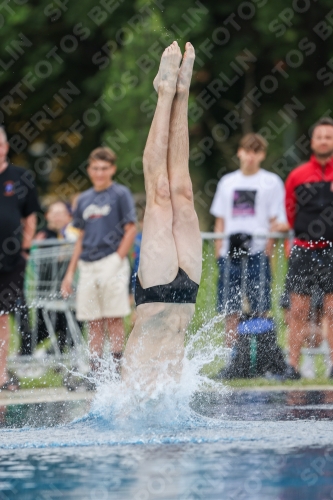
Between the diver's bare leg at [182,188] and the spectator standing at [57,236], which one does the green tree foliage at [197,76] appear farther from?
the diver's bare leg at [182,188]

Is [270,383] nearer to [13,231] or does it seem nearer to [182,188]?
[13,231]

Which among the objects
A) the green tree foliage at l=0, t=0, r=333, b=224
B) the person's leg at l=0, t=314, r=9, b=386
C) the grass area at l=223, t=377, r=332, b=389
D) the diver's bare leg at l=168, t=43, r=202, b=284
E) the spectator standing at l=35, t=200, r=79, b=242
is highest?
the green tree foliage at l=0, t=0, r=333, b=224

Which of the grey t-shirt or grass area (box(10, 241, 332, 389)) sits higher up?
the grey t-shirt

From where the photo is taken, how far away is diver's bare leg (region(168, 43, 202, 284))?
6793 millimetres

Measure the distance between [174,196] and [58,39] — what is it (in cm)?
1408

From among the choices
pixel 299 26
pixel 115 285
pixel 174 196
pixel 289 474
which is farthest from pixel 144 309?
pixel 299 26

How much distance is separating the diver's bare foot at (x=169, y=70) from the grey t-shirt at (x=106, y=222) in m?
3.58

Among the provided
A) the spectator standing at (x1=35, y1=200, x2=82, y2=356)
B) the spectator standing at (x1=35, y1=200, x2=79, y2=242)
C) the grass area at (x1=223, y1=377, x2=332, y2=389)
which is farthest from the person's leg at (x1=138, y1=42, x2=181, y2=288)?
the spectator standing at (x1=35, y1=200, x2=79, y2=242)

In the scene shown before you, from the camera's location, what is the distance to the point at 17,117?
2111 cm

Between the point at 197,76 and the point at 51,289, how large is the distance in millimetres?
9135

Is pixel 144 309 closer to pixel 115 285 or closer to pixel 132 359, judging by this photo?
pixel 132 359

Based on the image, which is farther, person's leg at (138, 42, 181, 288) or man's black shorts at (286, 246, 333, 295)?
man's black shorts at (286, 246, 333, 295)

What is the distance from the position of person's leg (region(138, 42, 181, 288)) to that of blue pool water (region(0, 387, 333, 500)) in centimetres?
81

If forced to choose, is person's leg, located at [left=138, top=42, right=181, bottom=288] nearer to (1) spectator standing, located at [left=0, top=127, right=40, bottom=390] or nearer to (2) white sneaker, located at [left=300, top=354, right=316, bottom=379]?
(1) spectator standing, located at [left=0, top=127, right=40, bottom=390]
